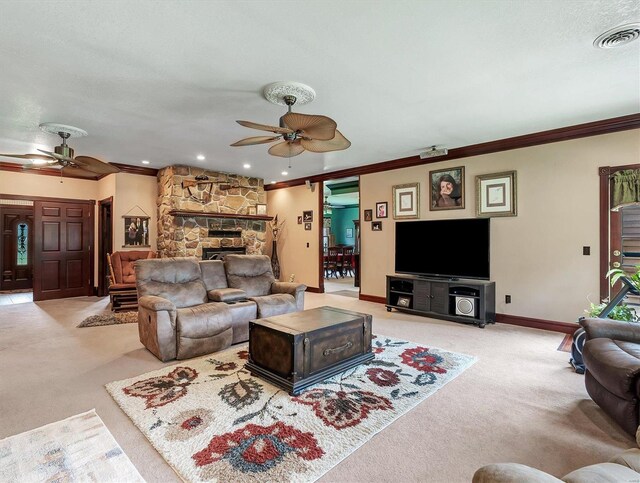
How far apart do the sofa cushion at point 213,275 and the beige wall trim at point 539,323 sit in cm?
395

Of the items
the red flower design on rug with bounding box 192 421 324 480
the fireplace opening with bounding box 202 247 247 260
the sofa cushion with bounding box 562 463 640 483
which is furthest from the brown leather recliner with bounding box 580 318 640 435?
the fireplace opening with bounding box 202 247 247 260

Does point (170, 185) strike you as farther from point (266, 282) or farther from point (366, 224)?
point (366, 224)

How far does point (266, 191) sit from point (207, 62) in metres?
6.25

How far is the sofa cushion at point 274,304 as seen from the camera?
158 inches

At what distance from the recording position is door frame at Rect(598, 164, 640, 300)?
403 centimetres

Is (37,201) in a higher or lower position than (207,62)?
lower

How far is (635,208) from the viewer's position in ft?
12.9

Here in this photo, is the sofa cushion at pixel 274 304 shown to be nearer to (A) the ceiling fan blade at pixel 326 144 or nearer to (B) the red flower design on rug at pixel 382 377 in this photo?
(B) the red flower design on rug at pixel 382 377

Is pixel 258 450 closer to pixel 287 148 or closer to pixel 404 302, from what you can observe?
pixel 287 148

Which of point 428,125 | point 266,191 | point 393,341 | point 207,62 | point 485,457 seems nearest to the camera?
point 485,457

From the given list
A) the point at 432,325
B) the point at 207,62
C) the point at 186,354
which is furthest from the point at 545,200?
the point at 186,354

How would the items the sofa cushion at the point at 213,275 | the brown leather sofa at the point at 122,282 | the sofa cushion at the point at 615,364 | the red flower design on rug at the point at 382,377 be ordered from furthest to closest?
1. the brown leather sofa at the point at 122,282
2. the sofa cushion at the point at 213,275
3. the red flower design on rug at the point at 382,377
4. the sofa cushion at the point at 615,364

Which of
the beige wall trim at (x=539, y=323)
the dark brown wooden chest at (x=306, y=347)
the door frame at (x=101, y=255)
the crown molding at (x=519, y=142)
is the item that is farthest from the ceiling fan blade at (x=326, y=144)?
the door frame at (x=101, y=255)

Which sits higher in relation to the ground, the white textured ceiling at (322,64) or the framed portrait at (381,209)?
the white textured ceiling at (322,64)
